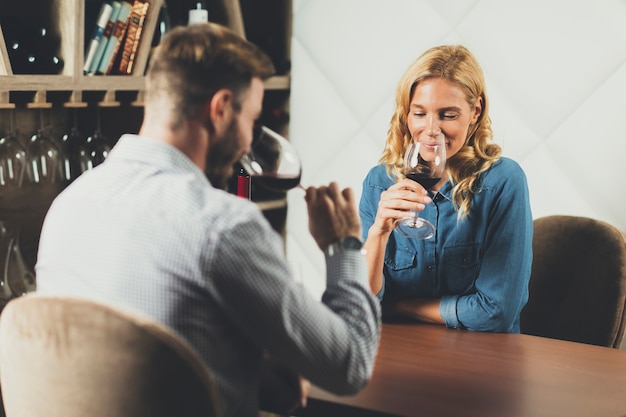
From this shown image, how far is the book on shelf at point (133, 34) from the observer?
2793 mm

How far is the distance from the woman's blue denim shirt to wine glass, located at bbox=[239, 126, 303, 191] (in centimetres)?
58

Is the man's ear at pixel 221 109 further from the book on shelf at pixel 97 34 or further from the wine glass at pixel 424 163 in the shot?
the book on shelf at pixel 97 34

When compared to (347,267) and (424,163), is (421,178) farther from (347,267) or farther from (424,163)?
(347,267)

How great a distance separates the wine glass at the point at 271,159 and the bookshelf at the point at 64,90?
1.11 m

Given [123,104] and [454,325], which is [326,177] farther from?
[454,325]

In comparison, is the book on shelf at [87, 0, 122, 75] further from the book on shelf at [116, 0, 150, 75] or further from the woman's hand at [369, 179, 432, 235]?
the woman's hand at [369, 179, 432, 235]

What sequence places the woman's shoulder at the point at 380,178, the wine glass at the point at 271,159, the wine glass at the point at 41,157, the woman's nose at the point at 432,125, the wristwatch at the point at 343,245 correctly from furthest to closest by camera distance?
1. the wine glass at the point at 41,157
2. the woman's shoulder at the point at 380,178
3. the woman's nose at the point at 432,125
4. the wine glass at the point at 271,159
5. the wristwatch at the point at 343,245

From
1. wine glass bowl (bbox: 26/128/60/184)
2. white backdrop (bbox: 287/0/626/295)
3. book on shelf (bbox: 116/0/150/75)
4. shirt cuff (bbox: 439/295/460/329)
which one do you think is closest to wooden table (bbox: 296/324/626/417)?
shirt cuff (bbox: 439/295/460/329)

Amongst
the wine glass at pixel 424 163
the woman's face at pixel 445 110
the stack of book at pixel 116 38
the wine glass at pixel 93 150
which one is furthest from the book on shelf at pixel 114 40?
the wine glass at pixel 424 163

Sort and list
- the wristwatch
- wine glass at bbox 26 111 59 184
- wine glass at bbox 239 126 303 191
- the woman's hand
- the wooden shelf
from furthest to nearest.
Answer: wine glass at bbox 26 111 59 184 → the wooden shelf → the woman's hand → wine glass at bbox 239 126 303 191 → the wristwatch

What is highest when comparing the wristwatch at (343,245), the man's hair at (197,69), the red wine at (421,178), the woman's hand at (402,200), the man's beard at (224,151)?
the man's hair at (197,69)

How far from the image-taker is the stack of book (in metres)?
2.68

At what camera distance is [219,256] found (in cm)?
114

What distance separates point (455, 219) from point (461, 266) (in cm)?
13
